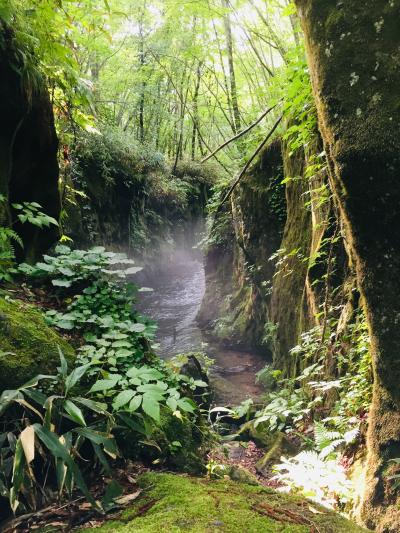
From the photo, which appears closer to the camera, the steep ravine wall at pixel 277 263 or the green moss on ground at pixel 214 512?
the green moss on ground at pixel 214 512

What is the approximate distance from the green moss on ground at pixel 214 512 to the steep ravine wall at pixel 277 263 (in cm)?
198

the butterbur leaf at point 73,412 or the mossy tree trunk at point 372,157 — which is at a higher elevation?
the mossy tree trunk at point 372,157

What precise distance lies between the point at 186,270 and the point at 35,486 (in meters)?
18.8

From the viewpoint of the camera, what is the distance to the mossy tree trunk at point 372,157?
7.23 feet

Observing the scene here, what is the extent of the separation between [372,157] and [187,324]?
11763 mm

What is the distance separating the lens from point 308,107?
4316mm

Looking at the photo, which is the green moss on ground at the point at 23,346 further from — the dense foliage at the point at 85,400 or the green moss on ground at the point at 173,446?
the green moss on ground at the point at 173,446

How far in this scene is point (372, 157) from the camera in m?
2.25

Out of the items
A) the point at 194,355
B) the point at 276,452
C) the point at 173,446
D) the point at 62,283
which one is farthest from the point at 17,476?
the point at 194,355

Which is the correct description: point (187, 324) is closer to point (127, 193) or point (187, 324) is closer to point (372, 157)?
point (127, 193)

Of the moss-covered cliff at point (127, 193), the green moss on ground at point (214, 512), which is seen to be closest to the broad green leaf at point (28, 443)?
the green moss on ground at point (214, 512)

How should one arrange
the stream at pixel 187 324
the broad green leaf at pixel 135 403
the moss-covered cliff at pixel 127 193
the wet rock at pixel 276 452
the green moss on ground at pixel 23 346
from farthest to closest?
the moss-covered cliff at pixel 127 193
the stream at pixel 187 324
the wet rock at pixel 276 452
the green moss on ground at pixel 23 346
the broad green leaf at pixel 135 403

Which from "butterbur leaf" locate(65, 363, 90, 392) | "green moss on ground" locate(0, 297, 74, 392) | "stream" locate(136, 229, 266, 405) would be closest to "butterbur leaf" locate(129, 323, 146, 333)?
"green moss on ground" locate(0, 297, 74, 392)

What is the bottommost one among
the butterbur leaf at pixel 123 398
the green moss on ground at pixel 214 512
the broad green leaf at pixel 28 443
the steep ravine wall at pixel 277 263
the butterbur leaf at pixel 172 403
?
the green moss on ground at pixel 214 512
